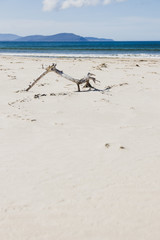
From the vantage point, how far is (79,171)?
4539mm

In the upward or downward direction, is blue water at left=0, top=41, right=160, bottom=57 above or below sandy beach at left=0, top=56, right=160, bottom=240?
above

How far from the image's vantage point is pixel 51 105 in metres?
8.63

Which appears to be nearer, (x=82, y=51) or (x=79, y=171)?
(x=79, y=171)

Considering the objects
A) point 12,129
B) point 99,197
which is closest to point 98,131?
point 12,129

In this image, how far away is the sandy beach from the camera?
3.31 metres

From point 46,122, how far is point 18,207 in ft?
11.3

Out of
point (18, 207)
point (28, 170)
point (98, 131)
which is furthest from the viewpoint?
Result: point (98, 131)

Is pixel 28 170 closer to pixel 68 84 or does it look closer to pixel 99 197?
pixel 99 197

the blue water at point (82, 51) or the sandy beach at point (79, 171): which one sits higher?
the blue water at point (82, 51)

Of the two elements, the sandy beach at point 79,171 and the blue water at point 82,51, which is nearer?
the sandy beach at point 79,171

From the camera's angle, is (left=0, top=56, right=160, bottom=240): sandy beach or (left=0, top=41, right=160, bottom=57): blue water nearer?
(left=0, top=56, right=160, bottom=240): sandy beach

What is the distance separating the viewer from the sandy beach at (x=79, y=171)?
3.31m

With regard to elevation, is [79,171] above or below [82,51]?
below

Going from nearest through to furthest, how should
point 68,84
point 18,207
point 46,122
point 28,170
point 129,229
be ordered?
point 129,229 → point 18,207 → point 28,170 → point 46,122 → point 68,84
